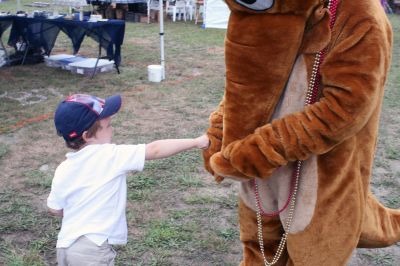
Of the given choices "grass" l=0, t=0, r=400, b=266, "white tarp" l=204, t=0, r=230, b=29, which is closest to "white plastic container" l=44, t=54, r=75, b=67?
"grass" l=0, t=0, r=400, b=266

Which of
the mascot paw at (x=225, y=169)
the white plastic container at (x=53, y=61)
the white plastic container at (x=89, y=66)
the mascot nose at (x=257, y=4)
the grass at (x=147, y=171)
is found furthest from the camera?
the white plastic container at (x=53, y=61)

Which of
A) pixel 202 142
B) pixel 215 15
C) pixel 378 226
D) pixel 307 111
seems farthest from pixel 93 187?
pixel 215 15

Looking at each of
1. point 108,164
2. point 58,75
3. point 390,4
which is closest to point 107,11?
point 58,75

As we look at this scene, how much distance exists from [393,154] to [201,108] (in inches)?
95.1

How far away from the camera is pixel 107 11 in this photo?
603 inches

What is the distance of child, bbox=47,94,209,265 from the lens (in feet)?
5.99

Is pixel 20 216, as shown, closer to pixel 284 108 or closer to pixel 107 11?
pixel 284 108

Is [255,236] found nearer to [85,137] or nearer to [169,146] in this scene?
[169,146]

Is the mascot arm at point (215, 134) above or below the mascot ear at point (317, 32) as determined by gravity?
below

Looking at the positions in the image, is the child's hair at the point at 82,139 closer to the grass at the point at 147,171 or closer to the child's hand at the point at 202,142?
the child's hand at the point at 202,142

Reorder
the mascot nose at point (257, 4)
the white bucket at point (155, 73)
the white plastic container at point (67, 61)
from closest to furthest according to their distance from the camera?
the mascot nose at point (257, 4), the white bucket at point (155, 73), the white plastic container at point (67, 61)

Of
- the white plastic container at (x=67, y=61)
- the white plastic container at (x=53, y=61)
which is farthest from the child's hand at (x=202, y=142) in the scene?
the white plastic container at (x=53, y=61)

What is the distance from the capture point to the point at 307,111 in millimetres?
1393

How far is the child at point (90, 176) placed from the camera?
1826 mm
